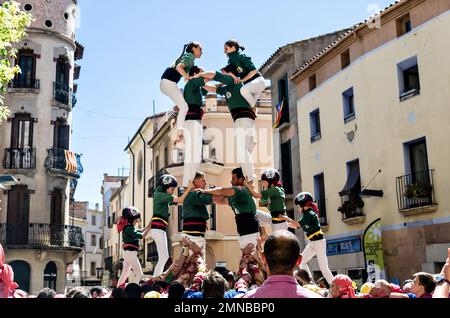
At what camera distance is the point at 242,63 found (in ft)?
35.5

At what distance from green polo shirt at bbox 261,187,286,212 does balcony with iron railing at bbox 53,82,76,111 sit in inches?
973

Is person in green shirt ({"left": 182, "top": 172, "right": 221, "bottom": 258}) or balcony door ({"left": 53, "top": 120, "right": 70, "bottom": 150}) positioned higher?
balcony door ({"left": 53, "top": 120, "right": 70, "bottom": 150})

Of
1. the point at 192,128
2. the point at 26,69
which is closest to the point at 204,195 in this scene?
the point at 192,128

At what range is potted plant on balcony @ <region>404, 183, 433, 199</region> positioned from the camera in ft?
59.4

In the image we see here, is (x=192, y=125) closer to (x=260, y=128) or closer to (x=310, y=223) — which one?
(x=310, y=223)

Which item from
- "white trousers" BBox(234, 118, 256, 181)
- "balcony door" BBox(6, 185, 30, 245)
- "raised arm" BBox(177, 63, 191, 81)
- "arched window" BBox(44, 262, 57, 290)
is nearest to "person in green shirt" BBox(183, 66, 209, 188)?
"raised arm" BBox(177, 63, 191, 81)

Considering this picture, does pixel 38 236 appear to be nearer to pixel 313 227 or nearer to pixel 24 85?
pixel 24 85

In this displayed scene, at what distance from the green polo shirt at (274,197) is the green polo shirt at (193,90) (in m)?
2.16

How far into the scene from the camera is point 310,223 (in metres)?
11.0

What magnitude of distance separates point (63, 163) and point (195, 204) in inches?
944

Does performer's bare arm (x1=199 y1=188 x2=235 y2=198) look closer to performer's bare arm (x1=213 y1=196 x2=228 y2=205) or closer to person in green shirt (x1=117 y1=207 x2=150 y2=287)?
performer's bare arm (x1=213 y1=196 x2=228 y2=205)

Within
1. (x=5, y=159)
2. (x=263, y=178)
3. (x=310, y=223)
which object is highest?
(x=5, y=159)
